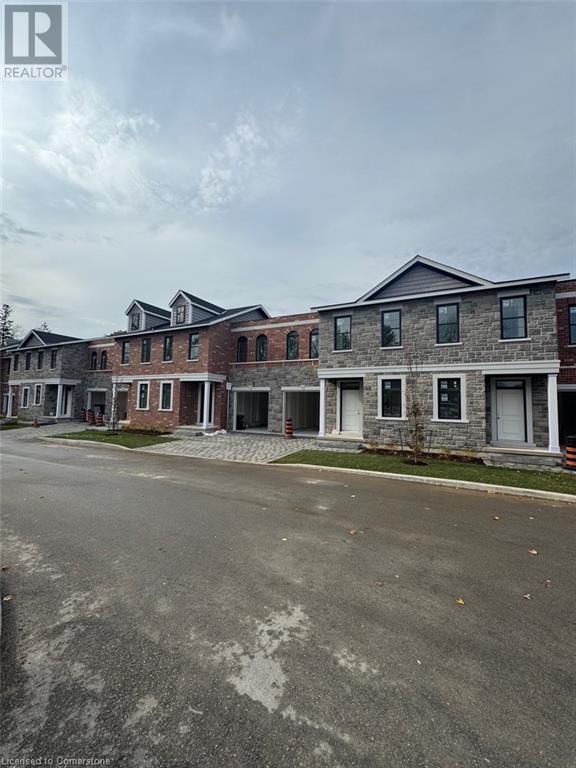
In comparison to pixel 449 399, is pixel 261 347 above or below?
above

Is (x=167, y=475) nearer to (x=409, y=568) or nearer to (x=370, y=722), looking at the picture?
(x=409, y=568)

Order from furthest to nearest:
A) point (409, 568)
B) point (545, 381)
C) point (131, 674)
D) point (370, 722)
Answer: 1. point (545, 381)
2. point (409, 568)
3. point (131, 674)
4. point (370, 722)

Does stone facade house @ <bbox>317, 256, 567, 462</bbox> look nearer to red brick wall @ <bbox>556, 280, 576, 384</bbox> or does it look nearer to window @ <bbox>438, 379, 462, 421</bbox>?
window @ <bbox>438, 379, 462, 421</bbox>

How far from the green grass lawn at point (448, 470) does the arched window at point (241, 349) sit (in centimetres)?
1074

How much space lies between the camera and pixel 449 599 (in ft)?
12.1

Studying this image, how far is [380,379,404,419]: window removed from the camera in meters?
15.0

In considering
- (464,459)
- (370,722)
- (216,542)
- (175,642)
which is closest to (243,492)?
(216,542)

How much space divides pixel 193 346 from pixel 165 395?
3.84 meters

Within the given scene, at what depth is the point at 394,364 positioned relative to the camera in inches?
597

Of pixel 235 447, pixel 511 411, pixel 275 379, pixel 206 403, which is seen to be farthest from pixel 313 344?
pixel 511 411

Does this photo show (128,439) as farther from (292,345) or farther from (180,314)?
(292,345)

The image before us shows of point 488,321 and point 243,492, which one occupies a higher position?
point 488,321

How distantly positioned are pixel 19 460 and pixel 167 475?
6.52 meters

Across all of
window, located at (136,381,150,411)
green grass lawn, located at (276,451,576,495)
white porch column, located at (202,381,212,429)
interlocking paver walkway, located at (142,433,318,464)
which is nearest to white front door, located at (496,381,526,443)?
green grass lawn, located at (276,451,576,495)
